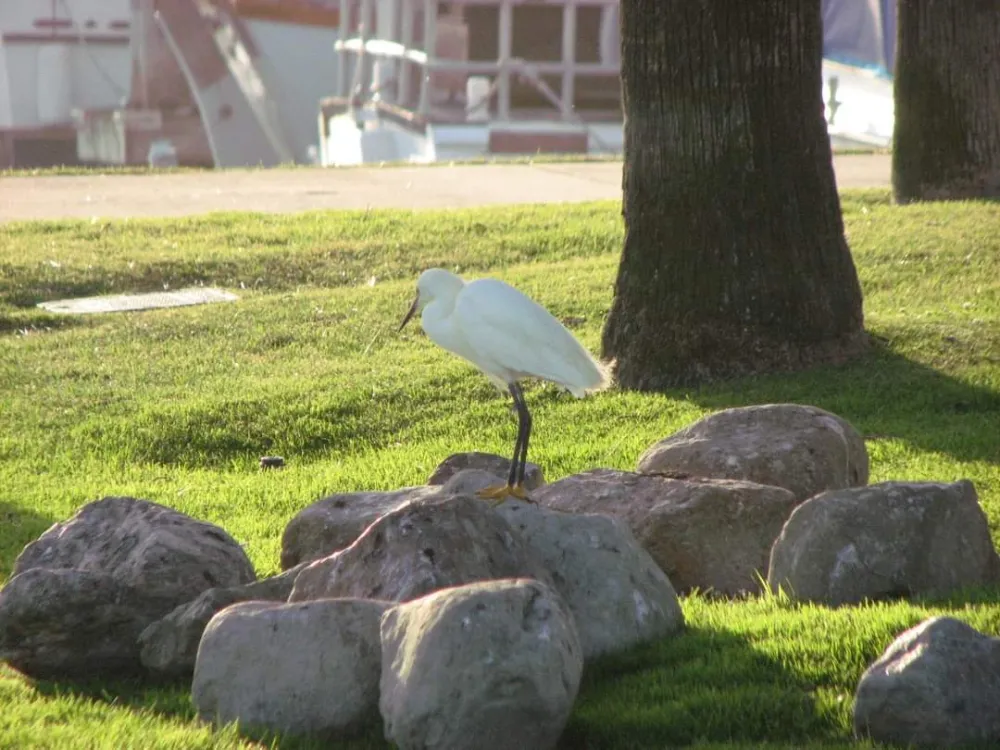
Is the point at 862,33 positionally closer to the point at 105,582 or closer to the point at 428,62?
the point at 428,62

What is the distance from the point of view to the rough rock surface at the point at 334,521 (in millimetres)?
5598

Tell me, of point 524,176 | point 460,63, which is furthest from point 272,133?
point 524,176

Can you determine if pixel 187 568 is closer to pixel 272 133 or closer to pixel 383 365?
pixel 383 365

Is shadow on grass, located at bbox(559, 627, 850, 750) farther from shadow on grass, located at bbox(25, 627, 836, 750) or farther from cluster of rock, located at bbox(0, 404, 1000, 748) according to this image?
cluster of rock, located at bbox(0, 404, 1000, 748)

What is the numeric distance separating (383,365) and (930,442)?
3539 millimetres

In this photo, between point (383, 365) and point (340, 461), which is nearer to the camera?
point (340, 461)

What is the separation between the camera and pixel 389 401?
28.3ft

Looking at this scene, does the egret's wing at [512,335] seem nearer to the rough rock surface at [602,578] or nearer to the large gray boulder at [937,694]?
the rough rock surface at [602,578]

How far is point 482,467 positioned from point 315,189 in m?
10.4

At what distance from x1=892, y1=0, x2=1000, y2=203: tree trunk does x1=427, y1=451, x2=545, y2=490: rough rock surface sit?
7.04 metres

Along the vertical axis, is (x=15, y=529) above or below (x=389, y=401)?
below

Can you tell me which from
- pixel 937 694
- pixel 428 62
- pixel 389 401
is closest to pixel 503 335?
pixel 937 694

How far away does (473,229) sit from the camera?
43.6 feet

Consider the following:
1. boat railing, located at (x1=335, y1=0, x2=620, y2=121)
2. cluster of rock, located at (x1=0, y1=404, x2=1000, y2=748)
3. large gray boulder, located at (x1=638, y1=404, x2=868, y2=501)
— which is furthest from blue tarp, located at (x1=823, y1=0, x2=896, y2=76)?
cluster of rock, located at (x1=0, y1=404, x2=1000, y2=748)
